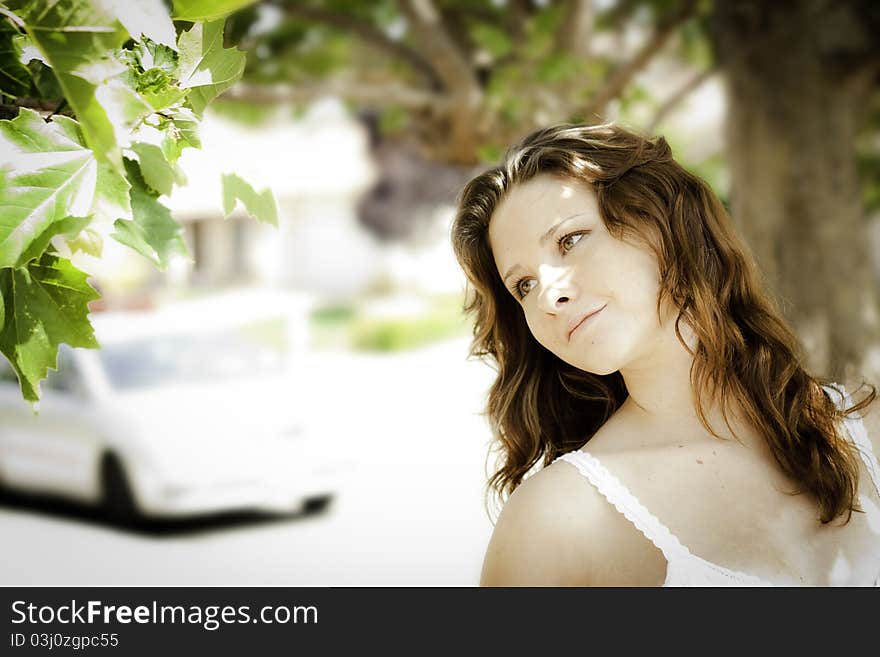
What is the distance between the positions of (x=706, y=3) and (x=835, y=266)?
2689mm


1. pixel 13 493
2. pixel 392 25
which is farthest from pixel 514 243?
pixel 13 493

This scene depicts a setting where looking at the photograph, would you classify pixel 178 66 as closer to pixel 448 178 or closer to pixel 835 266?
pixel 835 266

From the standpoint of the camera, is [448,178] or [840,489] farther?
[448,178]

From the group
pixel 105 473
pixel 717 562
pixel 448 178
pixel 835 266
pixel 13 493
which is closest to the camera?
pixel 717 562

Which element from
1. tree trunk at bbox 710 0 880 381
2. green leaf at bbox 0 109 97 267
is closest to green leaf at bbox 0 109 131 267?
green leaf at bbox 0 109 97 267

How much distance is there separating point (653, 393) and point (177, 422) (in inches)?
208

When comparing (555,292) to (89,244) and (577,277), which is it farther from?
(89,244)

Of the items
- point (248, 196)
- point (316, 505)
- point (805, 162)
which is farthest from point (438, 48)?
point (316, 505)

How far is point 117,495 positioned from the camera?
260 inches

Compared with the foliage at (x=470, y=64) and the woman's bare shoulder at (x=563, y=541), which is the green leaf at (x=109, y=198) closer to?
the woman's bare shoulder at (x=563, y=541)

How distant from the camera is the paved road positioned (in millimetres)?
5875

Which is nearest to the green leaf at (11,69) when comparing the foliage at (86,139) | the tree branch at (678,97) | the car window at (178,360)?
the foliage at (86,139)

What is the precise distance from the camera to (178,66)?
2.62 feet

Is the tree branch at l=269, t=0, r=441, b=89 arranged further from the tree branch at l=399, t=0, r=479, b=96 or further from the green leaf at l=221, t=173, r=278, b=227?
the green leaf at l=221, t=173, r=278, b=227
